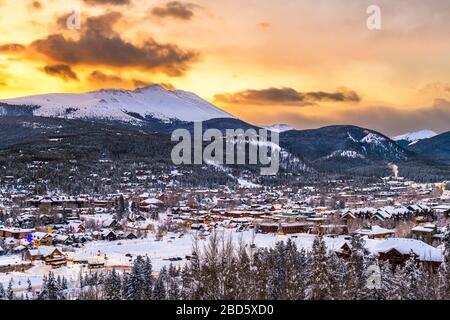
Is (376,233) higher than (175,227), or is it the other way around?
(376,233)

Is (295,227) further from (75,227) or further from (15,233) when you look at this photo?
(15,233)

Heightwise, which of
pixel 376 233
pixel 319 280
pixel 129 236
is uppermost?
pixel 319 280

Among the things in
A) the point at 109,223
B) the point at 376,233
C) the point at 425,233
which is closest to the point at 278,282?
the point at 425,233

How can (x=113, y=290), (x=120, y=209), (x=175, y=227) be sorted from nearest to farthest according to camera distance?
(x=113, y=290) < (x=175, y=227) < (x=120, y=209)

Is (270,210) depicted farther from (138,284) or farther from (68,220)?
(138,284)

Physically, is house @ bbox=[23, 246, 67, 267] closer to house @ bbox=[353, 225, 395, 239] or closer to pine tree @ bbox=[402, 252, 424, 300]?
house @ bbox=[353, 225, 395, 239]

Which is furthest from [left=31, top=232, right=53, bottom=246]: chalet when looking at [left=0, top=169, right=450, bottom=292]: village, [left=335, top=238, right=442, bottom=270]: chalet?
[left=335, top=238, right=442, bottom=270]: chalet
